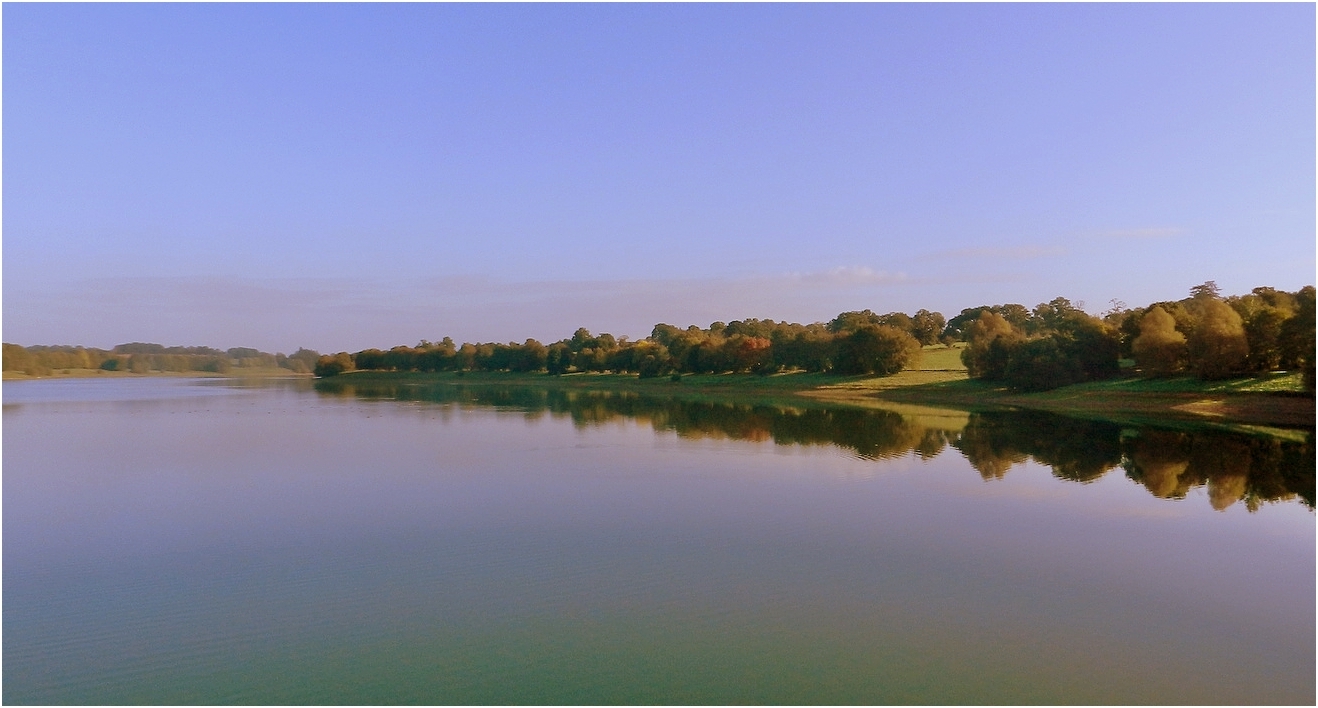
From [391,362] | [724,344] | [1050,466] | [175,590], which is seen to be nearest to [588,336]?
[391,362]

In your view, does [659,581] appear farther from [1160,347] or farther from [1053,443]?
[1160,347]

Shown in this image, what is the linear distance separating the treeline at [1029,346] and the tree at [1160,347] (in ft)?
0.22

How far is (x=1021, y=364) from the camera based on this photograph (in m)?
55.6

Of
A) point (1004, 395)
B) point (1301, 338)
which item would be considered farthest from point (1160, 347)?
point (1004, 395)

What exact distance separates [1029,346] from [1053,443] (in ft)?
95.6

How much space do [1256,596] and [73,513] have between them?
21712 millimetres

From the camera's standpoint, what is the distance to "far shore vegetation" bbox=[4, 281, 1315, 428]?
40.4m

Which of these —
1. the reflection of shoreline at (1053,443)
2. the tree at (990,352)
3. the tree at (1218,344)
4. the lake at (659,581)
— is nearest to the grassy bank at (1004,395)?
the tree at (1218,344)

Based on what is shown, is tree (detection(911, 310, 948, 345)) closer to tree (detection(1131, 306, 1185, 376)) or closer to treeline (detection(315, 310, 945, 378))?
treeline (detection(315, 310, 945, 378))

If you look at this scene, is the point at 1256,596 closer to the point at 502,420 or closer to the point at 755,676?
the point at 755,676

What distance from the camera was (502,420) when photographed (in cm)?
4275

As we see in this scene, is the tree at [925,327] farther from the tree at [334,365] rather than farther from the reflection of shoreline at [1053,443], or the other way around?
the tree at [334,365]

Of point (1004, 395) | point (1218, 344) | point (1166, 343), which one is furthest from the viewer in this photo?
point (1004, 395)

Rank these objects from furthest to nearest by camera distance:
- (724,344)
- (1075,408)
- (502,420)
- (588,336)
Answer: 1. (588,336)
2. (724,344)
3. (1075,408)
4. (502,420)
